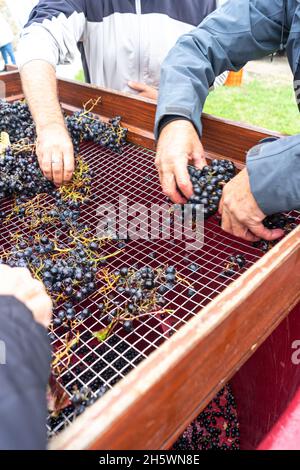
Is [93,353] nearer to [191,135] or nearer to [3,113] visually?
[191,135]

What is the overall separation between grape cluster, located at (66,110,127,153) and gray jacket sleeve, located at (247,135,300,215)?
3.28 ft

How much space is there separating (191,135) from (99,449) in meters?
1.28

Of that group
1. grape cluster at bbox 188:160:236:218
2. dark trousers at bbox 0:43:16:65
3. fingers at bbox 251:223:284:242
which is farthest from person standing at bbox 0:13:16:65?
fingers at bbox 251:223:284:242

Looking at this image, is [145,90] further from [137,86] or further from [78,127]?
[78,127]

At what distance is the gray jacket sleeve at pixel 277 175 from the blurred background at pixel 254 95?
441 cm

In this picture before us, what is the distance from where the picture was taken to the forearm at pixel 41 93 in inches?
75.2

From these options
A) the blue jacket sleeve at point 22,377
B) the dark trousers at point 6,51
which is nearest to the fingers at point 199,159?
the blue jacket sleeve at point 22,377

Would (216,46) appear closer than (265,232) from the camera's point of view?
No

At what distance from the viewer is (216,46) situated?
1851 millimetres

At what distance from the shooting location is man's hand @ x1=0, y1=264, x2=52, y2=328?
830mm

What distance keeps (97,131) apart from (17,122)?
47 cm

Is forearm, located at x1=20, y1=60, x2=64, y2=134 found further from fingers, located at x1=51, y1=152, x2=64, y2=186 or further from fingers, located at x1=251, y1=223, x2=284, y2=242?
fingers, located at x1=251, y1=223, x2=284, y2=242

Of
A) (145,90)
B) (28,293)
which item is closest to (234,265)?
(28,293)

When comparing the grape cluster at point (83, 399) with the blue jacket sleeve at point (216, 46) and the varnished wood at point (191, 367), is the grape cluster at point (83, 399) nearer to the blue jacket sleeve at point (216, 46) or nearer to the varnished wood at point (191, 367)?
the varnished wood at point (191, 367)
